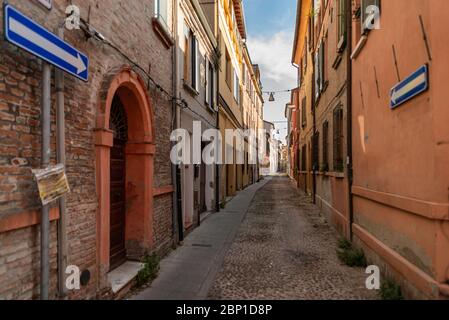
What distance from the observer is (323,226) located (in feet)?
→ 32.9

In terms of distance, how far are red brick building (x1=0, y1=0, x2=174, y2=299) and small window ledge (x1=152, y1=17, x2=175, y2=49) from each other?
23 mm

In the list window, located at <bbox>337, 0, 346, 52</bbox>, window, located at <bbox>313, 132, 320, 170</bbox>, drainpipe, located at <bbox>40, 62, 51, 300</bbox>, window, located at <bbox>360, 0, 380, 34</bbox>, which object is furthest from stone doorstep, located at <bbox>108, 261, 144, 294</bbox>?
window, located at <bbox>313, 132, 320, 170</bbox>

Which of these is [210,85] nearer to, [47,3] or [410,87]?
[410,87]

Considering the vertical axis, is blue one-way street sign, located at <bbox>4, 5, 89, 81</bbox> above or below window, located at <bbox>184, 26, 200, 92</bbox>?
below

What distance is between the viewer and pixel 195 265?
628cm

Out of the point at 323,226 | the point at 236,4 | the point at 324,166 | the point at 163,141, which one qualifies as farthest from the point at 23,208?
the point at 236,4

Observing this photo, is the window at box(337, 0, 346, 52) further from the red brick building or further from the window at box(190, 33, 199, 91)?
the red brick building

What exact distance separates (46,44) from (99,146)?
148 cm

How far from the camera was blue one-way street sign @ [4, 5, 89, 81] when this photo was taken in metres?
2.62

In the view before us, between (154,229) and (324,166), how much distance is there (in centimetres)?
702

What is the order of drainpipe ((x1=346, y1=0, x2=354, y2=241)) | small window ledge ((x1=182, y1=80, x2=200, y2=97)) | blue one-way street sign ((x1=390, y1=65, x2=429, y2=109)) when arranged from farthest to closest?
small window ledge ((x1=182, y1=80, x2=200, y2=97)) → drainpipe ((x1=346, y1=0, x2=354, y2=241)) → blue one-way street sign ((x1=390, y1=65, x2=429, y2=109))

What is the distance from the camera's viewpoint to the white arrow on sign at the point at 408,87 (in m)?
3.79

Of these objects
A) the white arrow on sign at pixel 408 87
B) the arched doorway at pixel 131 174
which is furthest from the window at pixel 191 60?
the white arrow on sign at pixel 408 87

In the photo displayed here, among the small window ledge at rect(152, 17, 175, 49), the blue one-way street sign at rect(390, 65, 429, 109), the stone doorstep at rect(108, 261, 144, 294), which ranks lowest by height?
the stone doorstep at rect(108, 261, 144, 294)
